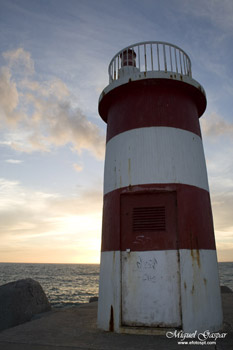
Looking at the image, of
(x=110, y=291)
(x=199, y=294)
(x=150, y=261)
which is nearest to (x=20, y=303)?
(x=110, y=291)

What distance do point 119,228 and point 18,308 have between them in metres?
5.80

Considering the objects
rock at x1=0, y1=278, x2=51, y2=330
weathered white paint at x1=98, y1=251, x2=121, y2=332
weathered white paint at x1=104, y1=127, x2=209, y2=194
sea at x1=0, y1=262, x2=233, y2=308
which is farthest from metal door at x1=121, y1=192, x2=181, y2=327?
sea at x1=0, y1=262, x2=233, y2=308

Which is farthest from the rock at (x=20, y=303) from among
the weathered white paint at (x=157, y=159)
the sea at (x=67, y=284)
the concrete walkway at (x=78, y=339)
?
the sea at (x=67, y=284)

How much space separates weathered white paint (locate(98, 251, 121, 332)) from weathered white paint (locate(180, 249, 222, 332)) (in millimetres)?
1470

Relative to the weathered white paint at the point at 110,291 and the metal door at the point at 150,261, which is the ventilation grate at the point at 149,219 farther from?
the weathered white paint at the point at 110,291

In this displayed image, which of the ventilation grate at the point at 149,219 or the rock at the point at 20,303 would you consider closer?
the ventilation grate at the point at 149,219

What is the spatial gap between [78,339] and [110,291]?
1.25 m

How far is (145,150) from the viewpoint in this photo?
7.09 m

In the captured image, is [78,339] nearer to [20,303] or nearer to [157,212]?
[157,212]

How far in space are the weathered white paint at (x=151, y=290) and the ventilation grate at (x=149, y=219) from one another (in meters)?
0.58

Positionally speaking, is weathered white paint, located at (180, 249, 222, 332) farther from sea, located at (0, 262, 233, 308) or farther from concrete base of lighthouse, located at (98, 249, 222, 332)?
sea, located at (0, 262, 233, 308)

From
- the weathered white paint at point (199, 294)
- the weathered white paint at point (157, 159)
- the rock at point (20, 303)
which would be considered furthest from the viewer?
the rock at point (20, 303)

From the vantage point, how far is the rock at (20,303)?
9.58 meters

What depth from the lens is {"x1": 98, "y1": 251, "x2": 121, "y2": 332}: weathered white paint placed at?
6.42m
